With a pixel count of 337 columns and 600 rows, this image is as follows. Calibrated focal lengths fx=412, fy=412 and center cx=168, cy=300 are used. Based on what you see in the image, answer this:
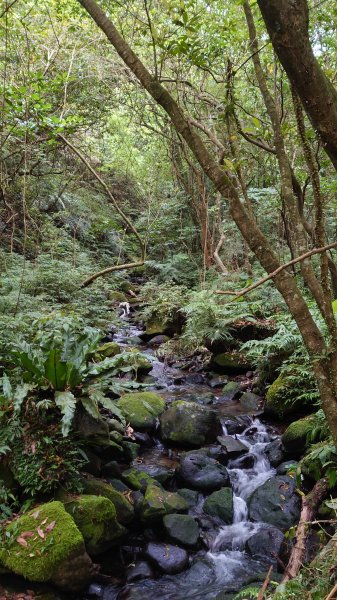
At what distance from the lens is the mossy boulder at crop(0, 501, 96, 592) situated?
3133 millimetres

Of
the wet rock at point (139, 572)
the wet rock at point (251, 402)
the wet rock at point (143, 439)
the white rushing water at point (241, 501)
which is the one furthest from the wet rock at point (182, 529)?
the wet rock at point (251, 402)

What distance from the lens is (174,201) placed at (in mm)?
14773

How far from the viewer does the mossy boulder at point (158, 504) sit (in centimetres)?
410

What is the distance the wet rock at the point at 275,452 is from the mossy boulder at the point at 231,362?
2.61 meters

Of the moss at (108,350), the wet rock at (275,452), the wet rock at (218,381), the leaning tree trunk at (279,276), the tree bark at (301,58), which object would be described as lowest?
the wet rock at (275,452)

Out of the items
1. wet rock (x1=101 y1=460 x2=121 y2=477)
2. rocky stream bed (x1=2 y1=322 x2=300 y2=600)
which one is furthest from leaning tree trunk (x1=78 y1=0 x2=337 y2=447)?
wet rock (x1=101 y1=460 x2=121 y2=477)

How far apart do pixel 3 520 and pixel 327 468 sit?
281 centimetres

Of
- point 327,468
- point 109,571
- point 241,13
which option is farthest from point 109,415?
point 241,13

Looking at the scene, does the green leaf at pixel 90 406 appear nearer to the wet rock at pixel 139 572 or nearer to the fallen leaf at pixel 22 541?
the fallen leaf at pixel 22 541

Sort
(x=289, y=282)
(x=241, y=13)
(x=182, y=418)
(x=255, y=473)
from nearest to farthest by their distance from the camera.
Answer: (x=289, y=282) → (x=255, y=473) → (x=182, y=418) → (x=241, y=13)

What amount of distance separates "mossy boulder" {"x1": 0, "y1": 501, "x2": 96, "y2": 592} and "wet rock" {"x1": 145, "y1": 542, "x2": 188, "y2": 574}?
681 mm

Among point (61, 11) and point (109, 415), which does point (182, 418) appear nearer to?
point (109, 415)

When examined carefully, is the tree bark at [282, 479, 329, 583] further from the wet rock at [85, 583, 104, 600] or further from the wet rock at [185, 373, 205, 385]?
the wet rock at [185, 373, 205, 385]

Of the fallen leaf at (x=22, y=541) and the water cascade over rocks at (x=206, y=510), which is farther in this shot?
the water cascade over rocks at (x=206, y=510)
